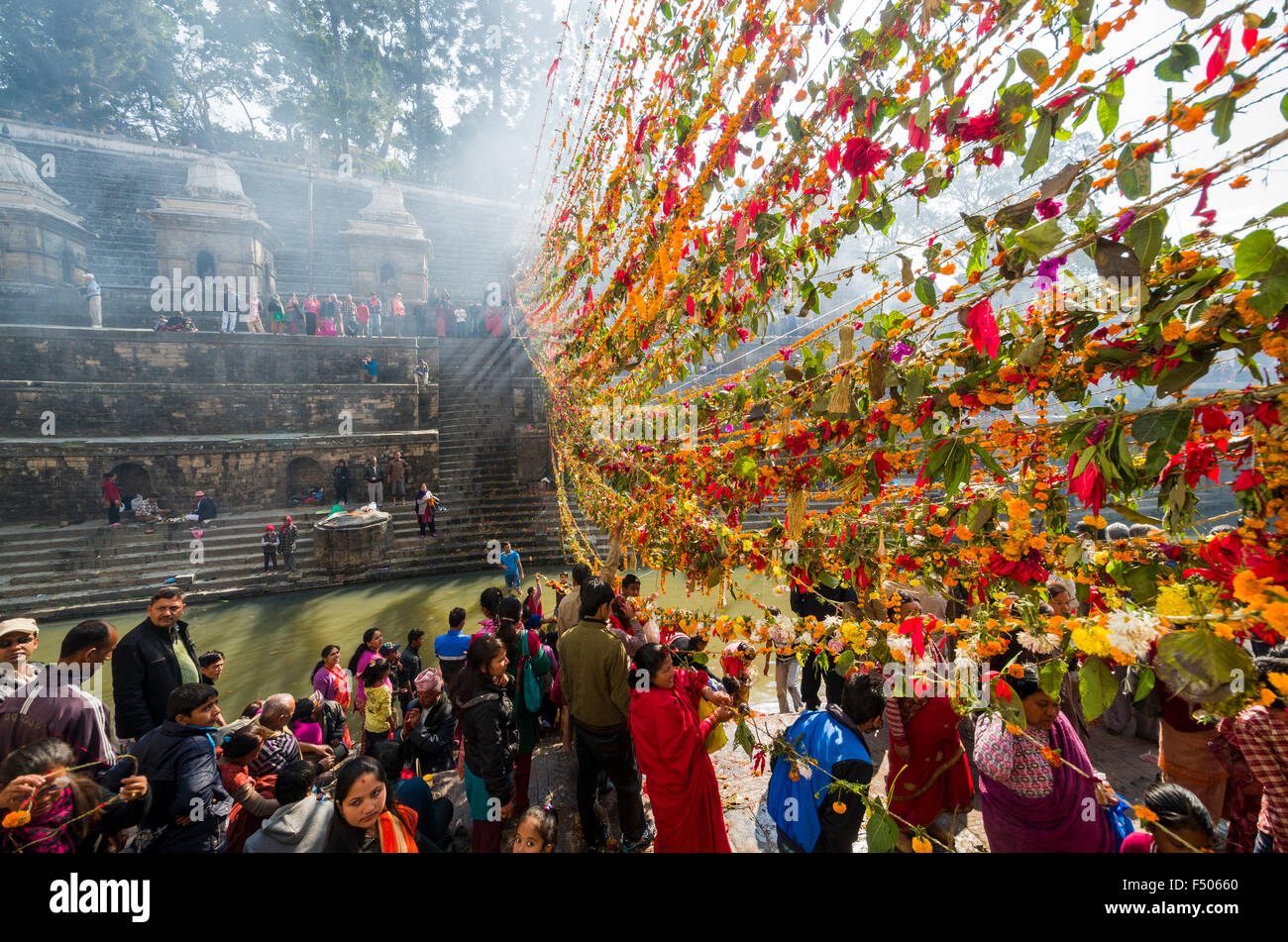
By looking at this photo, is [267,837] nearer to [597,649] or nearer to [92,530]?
[597,649]

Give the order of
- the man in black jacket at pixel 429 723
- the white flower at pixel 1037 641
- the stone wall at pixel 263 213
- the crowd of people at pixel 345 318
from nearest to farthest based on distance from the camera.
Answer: the white flower at pixel 1037 641 < the man in black jacket at pixel 429 723 < the crowd of people at pixel 345 318 < the stone wall at pixel 263 213

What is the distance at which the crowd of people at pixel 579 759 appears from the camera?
85.6 inches

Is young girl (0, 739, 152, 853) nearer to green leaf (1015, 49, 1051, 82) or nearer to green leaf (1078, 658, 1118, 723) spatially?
green leaf (1078, 658, 1118, 723)

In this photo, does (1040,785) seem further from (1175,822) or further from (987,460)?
(987,460)

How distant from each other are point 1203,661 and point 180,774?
357cm

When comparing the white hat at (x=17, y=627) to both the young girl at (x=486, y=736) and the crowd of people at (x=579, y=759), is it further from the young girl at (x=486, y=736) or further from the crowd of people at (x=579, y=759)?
the young girl at (x=486, y=736)

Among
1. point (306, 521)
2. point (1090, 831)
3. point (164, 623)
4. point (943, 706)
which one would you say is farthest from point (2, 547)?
point (1090, 831)

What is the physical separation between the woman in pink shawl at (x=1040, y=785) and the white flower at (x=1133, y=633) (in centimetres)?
140

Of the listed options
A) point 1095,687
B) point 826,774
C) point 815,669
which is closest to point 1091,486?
point 1095,687

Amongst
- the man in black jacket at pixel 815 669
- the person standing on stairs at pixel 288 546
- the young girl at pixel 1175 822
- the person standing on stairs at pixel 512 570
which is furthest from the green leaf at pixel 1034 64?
the person standing on stairs at pixel 288 546

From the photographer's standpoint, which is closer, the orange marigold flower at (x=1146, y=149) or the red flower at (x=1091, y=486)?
the orange marigold flower at (x=1146, y=149)

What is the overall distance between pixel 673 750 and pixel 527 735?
1172mm

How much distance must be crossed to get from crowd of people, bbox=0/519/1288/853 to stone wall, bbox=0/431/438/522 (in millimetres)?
8801

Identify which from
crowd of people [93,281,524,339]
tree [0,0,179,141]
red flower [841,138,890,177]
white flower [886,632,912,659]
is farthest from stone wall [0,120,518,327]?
white flower [886,632,912,659]
